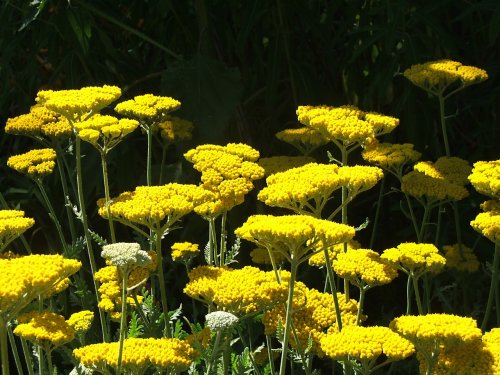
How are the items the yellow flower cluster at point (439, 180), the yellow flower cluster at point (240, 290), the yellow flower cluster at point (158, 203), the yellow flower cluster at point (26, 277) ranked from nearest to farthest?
1. the yellow flower cluster at point (26, 277)
2. the yellow flower cluster at point (240, 290)
3. the yellow flower cluster at point (158, 203)
4. the yellow flower cluster at point (439, 180)

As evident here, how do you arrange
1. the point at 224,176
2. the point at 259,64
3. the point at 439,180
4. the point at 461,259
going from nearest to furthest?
the point at 224,176, the point at 439,180, the point at 461,259, the point at 259,64

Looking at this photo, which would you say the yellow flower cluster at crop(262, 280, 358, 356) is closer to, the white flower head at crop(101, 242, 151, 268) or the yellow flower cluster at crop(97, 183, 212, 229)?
the yellow flower cluster at crop(97, 183, 212, 229)

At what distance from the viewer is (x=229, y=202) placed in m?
2.56

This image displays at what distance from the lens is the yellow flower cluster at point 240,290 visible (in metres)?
2.20

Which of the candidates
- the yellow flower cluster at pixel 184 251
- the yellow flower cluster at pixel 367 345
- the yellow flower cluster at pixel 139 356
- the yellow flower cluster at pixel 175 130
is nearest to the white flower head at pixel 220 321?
the yellow flower cluster at pixel 139 356

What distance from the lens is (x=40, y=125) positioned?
296cm

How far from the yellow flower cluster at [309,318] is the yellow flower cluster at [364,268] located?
0.09 metres

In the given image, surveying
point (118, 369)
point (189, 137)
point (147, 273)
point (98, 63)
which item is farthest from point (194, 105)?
point (118, 369)

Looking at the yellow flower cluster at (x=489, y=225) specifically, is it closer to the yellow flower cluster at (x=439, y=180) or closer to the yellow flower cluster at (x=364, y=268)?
the yellow flower cluster at (x=364, y=268)

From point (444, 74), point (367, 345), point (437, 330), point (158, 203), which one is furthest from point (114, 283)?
point (444, 74)

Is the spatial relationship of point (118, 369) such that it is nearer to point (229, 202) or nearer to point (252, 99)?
point (229, 202)

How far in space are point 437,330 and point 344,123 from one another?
2.53 ft

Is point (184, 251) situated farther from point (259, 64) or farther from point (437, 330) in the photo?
point (259, 64)

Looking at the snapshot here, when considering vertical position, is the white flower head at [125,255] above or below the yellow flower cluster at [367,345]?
above
